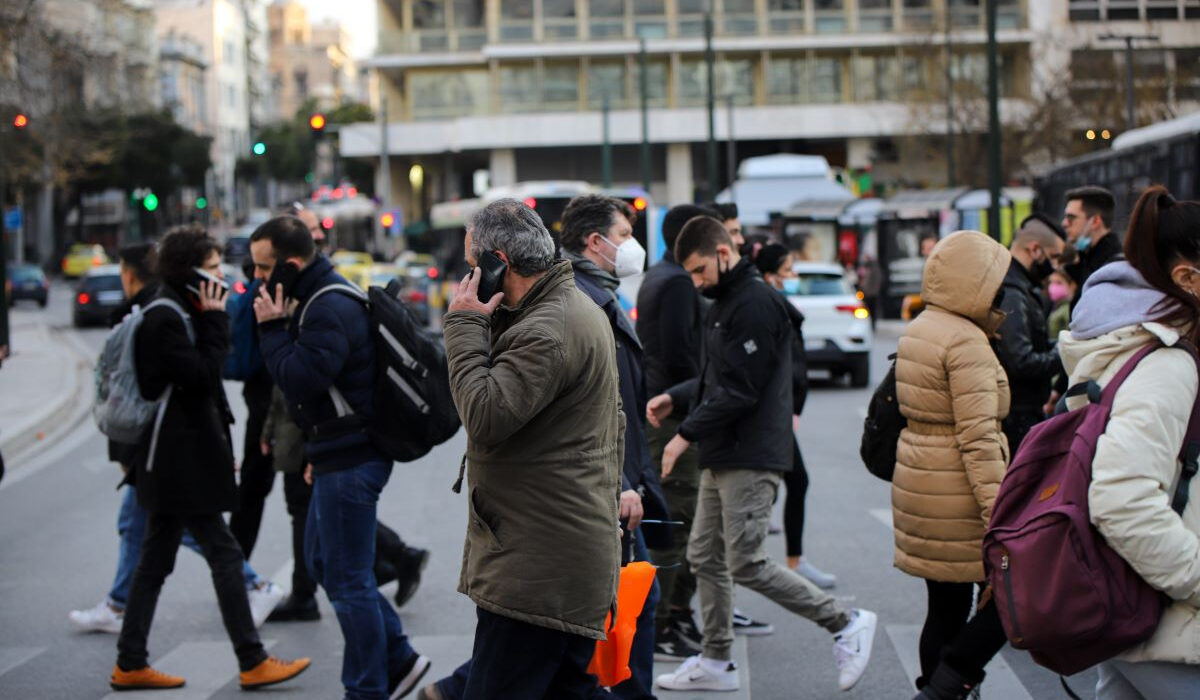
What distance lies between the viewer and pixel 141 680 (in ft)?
21.3

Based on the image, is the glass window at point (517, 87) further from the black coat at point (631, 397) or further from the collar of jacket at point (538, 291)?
the collar of jacket at point (538, 291)

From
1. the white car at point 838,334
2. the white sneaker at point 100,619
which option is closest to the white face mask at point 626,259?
the white sneaker at point 100,619

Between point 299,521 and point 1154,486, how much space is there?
504 centimetres

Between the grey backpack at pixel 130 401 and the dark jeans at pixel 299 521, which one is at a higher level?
the grey backpack at pixel 130 401

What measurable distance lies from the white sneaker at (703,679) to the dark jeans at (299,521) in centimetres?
184

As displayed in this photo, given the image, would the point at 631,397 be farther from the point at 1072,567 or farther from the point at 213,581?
the point at 213,581

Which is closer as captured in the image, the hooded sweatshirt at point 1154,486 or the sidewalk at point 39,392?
the hooded sweatshirt at point 1154,486

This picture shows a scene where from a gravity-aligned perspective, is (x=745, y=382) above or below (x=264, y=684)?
above

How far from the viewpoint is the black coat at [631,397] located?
5.30 m

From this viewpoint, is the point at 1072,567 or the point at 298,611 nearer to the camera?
the point at 1072,567


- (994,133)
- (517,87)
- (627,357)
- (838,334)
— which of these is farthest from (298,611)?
(517,87)

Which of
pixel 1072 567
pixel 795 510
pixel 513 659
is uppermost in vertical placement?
pixel 1072 567

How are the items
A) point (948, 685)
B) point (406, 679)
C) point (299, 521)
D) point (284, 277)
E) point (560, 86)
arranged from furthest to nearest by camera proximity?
point (560, 86) < point (299, 521) < point (406, 679) < point (284, 277) < point (948, 685)

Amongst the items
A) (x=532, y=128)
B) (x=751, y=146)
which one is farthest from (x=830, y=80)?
(x=532, y=128)
